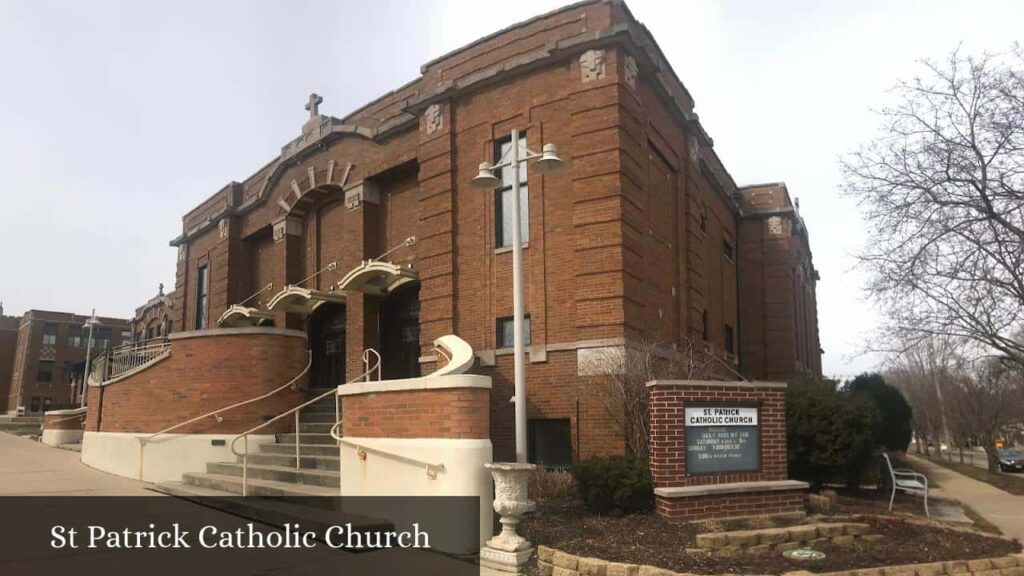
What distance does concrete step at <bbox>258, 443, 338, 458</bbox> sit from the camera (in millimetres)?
12891

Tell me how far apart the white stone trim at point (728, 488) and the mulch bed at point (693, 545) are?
371 millimetres

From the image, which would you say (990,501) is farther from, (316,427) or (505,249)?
(316,427)

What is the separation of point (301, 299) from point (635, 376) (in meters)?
11.9

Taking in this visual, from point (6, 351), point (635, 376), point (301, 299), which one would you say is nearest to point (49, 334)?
point (6, 351)

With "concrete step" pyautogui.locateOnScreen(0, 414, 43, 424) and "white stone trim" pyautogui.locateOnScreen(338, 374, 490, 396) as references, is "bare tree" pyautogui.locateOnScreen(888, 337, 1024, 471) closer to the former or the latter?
"white stone trim" pyautogui.locateOnScreen(338, 374, 490, 396)

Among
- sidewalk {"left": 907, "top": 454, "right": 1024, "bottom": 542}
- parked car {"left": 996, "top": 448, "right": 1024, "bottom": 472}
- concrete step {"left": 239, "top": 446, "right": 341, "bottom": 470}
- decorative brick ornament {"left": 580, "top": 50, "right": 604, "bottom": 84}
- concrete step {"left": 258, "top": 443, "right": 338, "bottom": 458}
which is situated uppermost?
decorative brick ornament {"left": 580, "top": 50, "right": 604, "bottom": 84}

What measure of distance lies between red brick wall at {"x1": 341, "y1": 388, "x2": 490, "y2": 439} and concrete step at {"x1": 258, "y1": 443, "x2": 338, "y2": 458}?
3.46 m

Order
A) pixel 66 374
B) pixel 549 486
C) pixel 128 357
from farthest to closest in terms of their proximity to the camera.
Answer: pixel 66 374 → pixel 128 357 → pixel 549 486

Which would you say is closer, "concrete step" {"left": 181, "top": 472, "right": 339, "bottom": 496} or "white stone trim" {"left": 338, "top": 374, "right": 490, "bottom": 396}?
"white stone trim" {"left": 338, "top": 374, "right": 490, "bottom": 396}

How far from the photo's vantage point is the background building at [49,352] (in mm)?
73625

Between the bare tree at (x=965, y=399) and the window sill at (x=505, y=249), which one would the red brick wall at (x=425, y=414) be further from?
A: the bare tree at (x=965, y=399)

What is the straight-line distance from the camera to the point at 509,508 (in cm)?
812

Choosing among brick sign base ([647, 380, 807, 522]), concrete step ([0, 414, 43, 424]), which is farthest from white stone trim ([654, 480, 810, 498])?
concrete step ([0, 414, 43, 424])

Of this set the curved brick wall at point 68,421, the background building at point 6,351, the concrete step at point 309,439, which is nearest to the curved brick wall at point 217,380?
the concrete step at point 309,439
